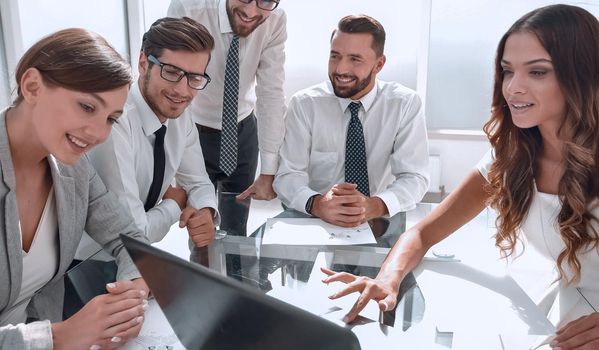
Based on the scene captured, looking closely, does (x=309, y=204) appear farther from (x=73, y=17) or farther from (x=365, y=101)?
(x=73, y=17)

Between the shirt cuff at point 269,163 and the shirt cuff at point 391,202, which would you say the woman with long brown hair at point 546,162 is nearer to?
the shirt cuff at point 391,202

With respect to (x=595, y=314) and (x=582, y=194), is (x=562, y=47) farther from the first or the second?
(x=595, y=314)

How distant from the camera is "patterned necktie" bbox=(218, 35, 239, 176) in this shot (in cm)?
235

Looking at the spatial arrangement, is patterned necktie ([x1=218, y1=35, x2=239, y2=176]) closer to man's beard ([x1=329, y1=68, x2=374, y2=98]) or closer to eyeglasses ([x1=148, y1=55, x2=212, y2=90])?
man's beard ([x1=329, y1=68, x2=374, y2=98])

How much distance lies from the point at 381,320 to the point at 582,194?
64cm

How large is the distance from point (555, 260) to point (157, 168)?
1190mm

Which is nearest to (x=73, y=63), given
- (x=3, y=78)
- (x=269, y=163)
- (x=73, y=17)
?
(x=269, y=163)

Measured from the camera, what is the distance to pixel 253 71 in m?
2.50

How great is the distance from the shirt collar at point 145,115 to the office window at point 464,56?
252cm

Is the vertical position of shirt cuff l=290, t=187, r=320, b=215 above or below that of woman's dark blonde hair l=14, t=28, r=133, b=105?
below

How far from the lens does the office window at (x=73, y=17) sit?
3.17 m

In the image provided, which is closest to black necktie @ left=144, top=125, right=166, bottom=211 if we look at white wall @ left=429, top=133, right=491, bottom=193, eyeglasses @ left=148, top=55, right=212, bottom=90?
eyeglasses @ left=148, top=55, right=212, bottom=90

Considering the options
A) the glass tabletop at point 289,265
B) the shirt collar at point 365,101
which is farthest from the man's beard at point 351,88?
the glass tabletop at point 289,265

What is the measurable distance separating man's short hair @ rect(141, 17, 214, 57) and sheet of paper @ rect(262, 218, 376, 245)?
0.59 meters
